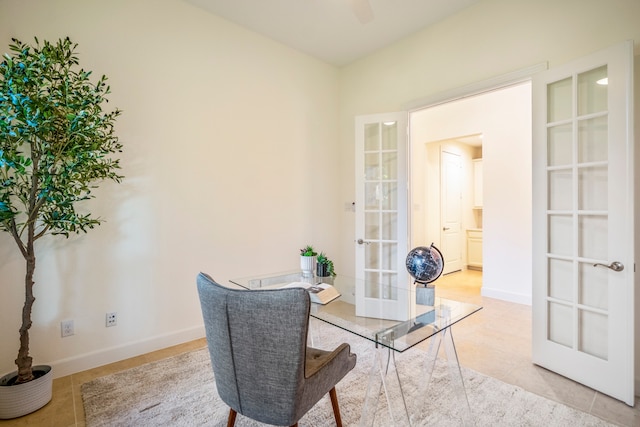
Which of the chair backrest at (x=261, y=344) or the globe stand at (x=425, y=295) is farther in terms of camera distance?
the globe stand at (x=425, y=295)

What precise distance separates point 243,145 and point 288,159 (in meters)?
0.59

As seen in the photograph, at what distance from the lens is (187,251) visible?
288cm

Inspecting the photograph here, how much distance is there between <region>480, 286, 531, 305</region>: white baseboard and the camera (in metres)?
4.07

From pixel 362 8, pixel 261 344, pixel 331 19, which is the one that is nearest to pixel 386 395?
pixel 261 344

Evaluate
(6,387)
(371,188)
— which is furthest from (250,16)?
(6,387)

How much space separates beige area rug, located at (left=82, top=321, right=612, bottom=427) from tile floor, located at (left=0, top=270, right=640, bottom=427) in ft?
0.32

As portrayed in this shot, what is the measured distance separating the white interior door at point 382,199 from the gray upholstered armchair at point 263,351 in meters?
2.22

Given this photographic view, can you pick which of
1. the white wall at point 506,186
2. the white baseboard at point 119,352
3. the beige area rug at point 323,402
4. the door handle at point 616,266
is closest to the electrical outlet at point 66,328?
the white baseboard at point 119,352

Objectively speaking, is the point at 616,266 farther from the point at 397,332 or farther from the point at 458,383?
the point at 397,332

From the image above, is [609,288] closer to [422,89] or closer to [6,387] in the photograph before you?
[422,89]

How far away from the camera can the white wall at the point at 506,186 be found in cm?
419

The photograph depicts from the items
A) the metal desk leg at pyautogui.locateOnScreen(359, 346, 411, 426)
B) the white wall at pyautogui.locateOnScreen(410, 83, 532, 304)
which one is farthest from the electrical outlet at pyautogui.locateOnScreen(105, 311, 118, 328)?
the white wall at pyautogui.locateOnScreen(410, 83, 532, 304)

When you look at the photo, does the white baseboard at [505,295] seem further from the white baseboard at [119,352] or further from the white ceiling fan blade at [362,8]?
the white ceiling fan blade at [362,8]

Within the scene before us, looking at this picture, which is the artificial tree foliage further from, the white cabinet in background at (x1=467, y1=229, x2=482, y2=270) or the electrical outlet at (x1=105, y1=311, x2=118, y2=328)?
the white cabinet in background at (x1=467, y1=229, x2=482, y2=270)
